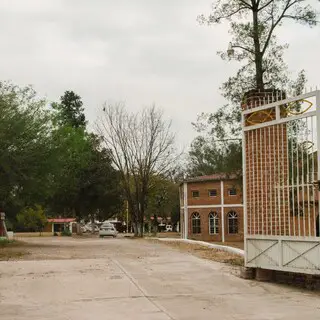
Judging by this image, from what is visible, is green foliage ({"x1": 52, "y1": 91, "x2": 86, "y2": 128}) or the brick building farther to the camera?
green foliage ({"x1": 52, "y1": 91, "x2": 86, "y2": 128})

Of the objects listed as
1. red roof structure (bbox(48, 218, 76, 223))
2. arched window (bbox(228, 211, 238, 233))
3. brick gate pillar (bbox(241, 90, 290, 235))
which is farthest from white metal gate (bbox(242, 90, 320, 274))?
red roof structure (bbox(48, 218, 76, 223))

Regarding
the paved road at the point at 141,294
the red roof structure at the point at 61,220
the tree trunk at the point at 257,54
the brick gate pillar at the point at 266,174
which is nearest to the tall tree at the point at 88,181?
the red roof structure at the point at 61,220

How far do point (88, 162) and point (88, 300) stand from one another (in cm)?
4347

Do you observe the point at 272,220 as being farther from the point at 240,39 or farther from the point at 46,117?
the point at 46,117

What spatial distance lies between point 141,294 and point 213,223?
46072 millimetres

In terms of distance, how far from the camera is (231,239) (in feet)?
176

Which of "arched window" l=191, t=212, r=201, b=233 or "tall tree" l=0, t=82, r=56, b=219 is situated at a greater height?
"tall tree" l=0, t=82, r=56, b=219

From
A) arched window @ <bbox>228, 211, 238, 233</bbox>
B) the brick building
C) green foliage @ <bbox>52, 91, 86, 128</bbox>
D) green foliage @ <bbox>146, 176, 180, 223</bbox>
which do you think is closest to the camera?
the brick building

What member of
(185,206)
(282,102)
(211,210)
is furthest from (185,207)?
→ (282,102)

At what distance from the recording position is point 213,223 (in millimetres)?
54875

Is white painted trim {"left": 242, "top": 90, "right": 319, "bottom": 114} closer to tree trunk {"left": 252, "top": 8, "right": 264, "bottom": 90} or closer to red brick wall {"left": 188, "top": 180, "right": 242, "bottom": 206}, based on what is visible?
tree trunk {"left": 252, "top": 8, "right": 264, "bottom": 90}

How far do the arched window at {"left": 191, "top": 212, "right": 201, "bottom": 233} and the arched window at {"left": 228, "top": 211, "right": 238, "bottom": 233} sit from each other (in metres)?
3.28

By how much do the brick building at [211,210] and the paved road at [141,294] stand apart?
41262 mm

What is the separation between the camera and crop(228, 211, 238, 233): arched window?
54.1m
